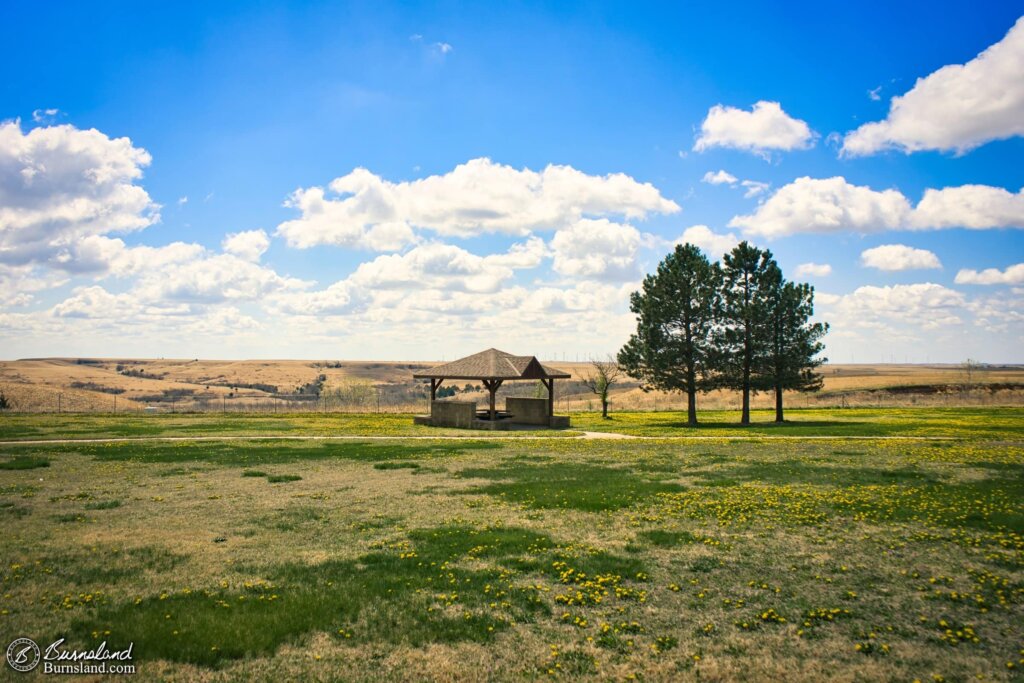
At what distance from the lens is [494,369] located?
131 ft

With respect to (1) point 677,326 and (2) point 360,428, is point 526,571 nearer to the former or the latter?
A: (2) point 360,428

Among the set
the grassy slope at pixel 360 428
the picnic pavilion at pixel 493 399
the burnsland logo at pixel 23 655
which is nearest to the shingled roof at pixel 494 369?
the picnic pavilion at pixel 493 399

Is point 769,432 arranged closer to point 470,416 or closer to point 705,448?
point 705,448

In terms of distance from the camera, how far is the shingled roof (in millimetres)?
39562

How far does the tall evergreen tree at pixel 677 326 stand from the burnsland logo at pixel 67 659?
1499 inches

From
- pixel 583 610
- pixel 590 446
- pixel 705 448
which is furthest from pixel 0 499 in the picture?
pixel 705 448

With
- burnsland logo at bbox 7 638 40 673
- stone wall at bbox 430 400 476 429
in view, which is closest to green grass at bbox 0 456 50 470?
burnsland logo at bbox 7 638 40 673

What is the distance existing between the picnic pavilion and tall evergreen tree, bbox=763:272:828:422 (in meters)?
16.1

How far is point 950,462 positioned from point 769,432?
14141 millimetres

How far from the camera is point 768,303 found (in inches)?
1704

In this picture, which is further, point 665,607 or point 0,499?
point 0,499

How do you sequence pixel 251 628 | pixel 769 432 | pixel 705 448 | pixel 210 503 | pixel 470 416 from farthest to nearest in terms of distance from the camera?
pixel 470 416
pixel 769 432
pixel 705 448
pixel 210 503
pixel 251 628

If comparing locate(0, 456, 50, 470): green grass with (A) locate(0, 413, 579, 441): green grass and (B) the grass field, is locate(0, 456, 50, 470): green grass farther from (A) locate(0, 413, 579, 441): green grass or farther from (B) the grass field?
(A) locate(0, 413, 579, 441): green grass

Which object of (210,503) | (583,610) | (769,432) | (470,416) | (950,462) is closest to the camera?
(583,610)
